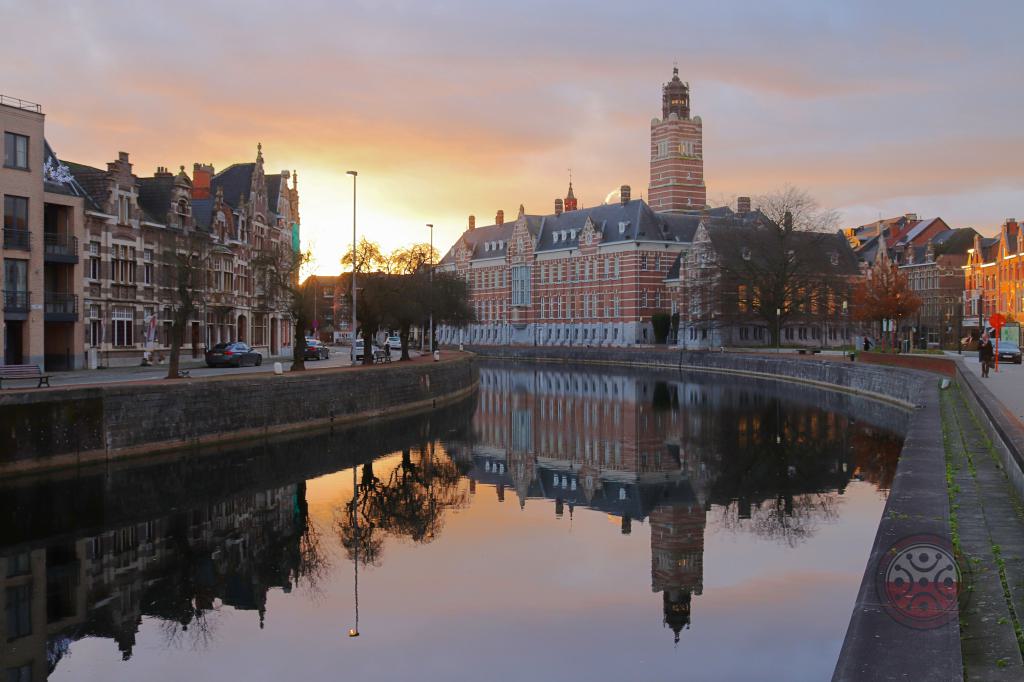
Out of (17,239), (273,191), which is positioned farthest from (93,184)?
(273,191)

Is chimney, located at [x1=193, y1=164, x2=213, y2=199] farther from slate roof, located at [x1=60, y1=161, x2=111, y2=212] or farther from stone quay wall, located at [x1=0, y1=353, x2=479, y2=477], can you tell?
stone quay wall, located at [x1=0, y1=353, x2=479, y2=477]

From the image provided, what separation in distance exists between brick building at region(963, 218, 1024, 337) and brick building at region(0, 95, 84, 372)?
261 ft

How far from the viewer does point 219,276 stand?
200ft

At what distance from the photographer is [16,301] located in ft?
131

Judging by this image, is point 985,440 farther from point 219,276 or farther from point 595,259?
point 595,259

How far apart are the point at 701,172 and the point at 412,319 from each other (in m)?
82.4

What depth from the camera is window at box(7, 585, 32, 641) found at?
15.3m

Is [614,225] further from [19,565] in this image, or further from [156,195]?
[19,565]

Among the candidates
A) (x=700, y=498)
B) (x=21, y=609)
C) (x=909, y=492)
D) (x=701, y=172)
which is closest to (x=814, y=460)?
(x=700, y=498)

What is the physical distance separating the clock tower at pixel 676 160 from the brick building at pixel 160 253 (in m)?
73.3

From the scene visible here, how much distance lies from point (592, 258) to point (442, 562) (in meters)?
103

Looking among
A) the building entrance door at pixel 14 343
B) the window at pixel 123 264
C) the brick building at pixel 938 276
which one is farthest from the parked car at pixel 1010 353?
the brick building at pixel 938 276

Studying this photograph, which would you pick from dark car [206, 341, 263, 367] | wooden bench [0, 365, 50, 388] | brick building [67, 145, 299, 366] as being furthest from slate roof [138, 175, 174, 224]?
wooden bench [0, 365, 50, 388]

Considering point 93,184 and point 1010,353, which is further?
point 1010,353
